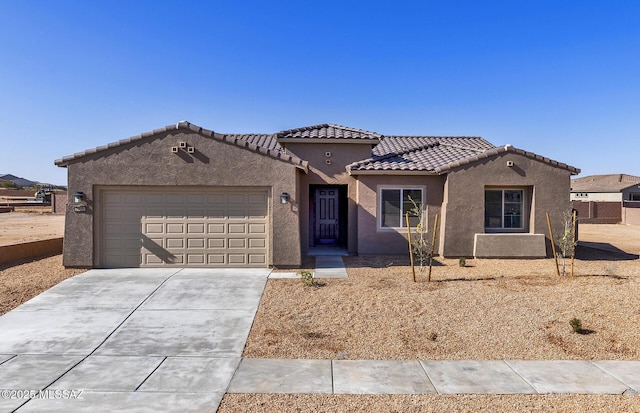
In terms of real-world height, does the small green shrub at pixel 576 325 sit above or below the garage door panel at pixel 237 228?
below

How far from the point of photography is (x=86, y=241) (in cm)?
1177

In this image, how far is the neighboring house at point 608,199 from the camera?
32312 millimetres

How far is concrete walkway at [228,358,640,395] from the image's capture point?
507 cm

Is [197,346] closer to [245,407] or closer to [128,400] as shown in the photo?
[128,400]

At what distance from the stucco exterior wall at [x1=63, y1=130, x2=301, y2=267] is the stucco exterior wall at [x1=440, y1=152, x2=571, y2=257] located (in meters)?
5.80

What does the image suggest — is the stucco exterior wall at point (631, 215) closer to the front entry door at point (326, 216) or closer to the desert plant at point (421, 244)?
the desert plant at point (421, 244)

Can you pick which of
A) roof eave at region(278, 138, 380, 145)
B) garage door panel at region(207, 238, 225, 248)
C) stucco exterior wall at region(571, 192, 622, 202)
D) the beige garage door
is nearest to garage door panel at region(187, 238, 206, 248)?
the beige garage door

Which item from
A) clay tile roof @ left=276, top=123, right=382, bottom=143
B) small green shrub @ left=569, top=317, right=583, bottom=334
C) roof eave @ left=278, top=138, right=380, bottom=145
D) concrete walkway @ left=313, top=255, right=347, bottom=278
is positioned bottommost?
small green shrub @ left=569, top=317, right=583, bottom=334

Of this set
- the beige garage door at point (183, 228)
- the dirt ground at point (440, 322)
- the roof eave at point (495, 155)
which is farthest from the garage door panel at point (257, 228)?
the roof eave at point (495, 155)

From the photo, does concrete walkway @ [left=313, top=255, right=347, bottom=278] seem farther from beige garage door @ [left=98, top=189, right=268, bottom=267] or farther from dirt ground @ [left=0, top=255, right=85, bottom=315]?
dirt ground @ [left=0, top=255, right=85, bottom=315]

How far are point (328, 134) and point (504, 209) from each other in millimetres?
7285

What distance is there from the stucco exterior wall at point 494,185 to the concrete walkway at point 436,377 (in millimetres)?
8198

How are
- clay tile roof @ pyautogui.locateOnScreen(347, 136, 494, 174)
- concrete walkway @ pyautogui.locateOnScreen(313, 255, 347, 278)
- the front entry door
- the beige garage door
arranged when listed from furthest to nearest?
the front entry door → clay tile roof @ pyautogui.locateOnScreen(347, 136, 494, 174) → the beige garage door → concrete walkway @ pyautogui.locateOnScreen(313, 255, 347, 278)

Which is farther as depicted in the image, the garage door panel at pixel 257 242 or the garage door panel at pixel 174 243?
the garage door panel at pixel 257 242
